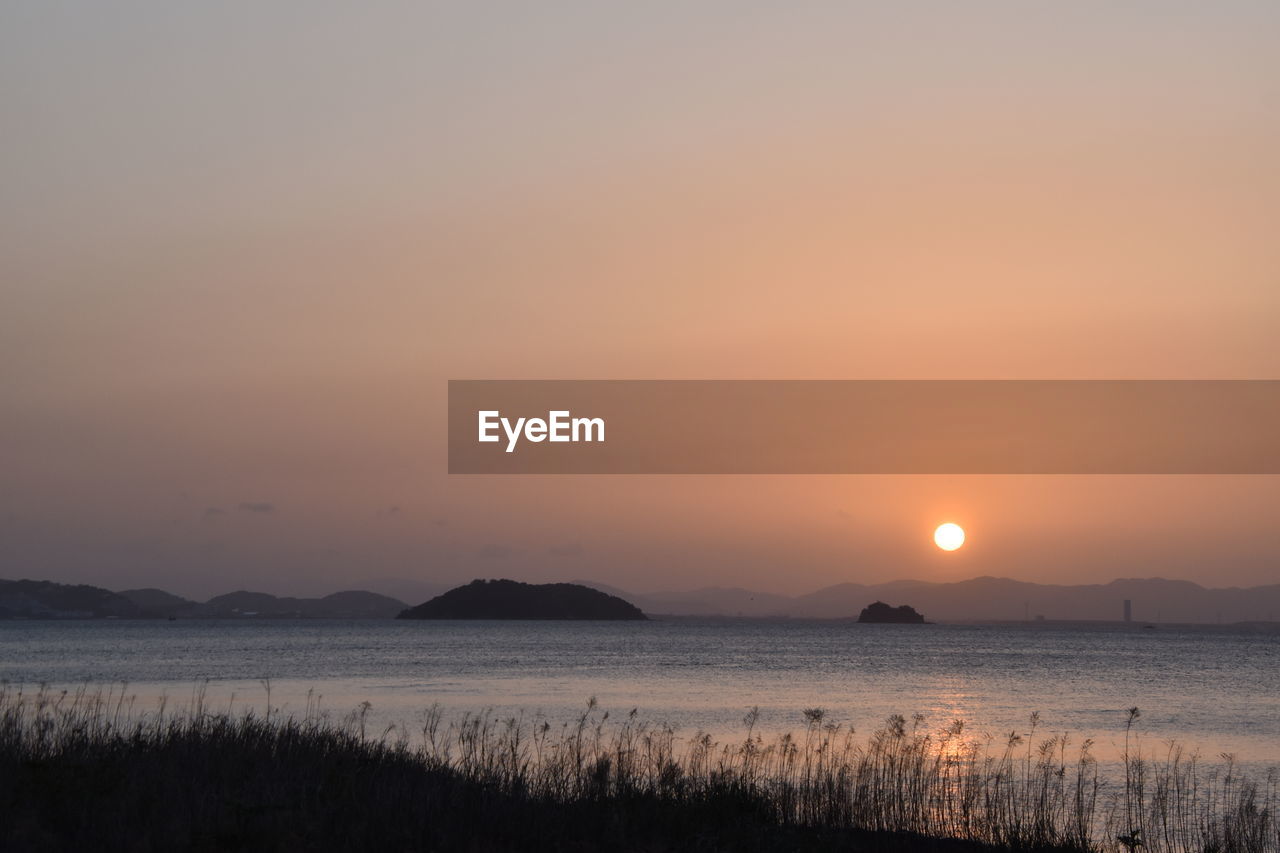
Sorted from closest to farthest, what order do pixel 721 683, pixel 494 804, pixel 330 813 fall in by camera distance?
1. pixel 330 813
2. pixel 494 804
3. pixel 721 683

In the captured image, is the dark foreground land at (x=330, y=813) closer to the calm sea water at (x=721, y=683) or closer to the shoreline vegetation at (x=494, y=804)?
the shoreline vegetation at (x=494, y=804)

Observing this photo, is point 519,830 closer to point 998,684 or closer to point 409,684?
point 409,684

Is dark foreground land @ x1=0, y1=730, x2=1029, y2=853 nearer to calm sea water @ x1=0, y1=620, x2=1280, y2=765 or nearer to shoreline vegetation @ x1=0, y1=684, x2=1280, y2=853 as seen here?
shoreline vegetation @ x1=0, y1=684, x2=1280, y2=853

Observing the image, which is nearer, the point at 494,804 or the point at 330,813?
the point at 330,813

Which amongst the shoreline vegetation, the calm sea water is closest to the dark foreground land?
the shoreline vegetation

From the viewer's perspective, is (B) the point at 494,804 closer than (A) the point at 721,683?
Yes

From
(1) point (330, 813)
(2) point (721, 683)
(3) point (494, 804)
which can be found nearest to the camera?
(1) point (330, 813)

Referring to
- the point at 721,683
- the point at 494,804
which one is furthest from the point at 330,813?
the point at 721,683

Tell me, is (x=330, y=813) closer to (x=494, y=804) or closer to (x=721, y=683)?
(x=494, y=804)

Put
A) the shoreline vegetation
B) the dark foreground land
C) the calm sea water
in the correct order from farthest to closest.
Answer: the calm sea water < the shoreline vegetation < the dark foreground land

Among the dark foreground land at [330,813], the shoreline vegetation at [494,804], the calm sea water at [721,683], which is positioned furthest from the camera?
the calm sea water at [721,683]

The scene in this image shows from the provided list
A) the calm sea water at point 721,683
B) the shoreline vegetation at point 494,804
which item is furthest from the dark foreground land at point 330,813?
the calm sea water at point 721,683

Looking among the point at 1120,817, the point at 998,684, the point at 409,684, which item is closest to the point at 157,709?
the point at 409,684

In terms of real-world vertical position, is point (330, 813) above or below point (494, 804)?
above
